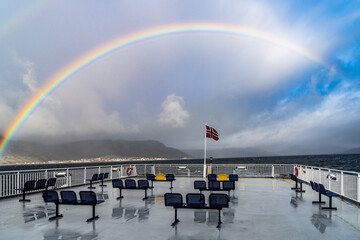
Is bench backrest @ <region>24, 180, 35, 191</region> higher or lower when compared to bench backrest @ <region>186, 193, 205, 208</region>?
lower

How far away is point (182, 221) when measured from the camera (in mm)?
8219

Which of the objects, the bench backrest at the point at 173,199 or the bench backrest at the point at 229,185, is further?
the bench backrest at the point at 229,185

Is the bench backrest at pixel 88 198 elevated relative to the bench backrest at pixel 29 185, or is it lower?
elevated

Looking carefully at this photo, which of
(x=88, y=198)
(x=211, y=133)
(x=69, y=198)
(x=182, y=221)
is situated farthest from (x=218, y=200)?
(x=211, y=133)

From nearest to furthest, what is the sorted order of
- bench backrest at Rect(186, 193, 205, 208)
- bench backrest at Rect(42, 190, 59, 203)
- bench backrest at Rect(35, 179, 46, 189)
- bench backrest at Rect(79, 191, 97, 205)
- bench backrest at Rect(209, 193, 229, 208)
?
bench backrest at Rect(209, 193, 229, 208) < bench backrest at Rect(186, 193, 205, 208) < bench backrest at Rect(79, 191, 97, 205) < bench backrest at Rect(42, 190, 59, 203) < bench backrest at Rect(35, 179, 46, 189)

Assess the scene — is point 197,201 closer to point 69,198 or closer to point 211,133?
point 69,198

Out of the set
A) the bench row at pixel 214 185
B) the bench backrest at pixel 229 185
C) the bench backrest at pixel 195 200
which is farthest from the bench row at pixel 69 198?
the bench backrest at pixel 229 185

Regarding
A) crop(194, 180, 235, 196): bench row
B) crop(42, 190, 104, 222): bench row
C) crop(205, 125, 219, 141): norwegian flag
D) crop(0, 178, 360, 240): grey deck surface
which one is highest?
crop(205, 125, 219, 141): norwegian flag

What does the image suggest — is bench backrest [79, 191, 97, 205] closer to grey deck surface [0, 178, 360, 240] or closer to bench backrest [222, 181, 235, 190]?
grey deck surface [0, 178, 360, 240]

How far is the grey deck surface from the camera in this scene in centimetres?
691

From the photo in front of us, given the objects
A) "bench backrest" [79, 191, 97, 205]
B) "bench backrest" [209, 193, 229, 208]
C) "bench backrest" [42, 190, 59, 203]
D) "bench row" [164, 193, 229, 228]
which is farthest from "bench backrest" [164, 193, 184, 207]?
"bench backrest" [42, 190, 59, 203]

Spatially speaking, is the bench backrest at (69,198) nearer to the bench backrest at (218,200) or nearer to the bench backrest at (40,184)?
the bench backrest at (218,200)

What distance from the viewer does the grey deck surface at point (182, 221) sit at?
272 inches

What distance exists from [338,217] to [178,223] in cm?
501
